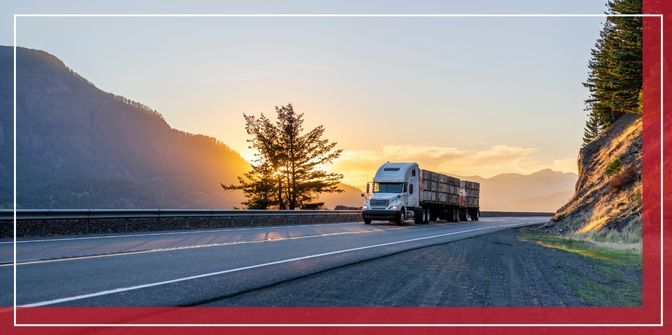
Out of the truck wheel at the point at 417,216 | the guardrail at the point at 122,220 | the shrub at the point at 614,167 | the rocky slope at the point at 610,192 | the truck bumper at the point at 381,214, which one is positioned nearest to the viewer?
the guardrail at the point at 122,220

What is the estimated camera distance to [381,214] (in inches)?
1334

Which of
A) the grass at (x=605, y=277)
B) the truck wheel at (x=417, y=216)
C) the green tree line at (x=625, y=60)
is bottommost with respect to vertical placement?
the truck wheel at (x=417, y=216)

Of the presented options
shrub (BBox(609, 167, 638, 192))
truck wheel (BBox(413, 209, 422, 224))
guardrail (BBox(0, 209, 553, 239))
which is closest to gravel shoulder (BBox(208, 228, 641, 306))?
guardrail (BBox(0, 209, 553, 239))

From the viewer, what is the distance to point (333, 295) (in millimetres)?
7711

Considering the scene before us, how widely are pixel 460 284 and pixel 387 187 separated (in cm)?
2599

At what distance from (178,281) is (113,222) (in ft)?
44.4

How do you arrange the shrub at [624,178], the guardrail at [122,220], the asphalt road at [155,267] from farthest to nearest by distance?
the shrub at [624,178]
the guardrail at [122,220]
the asphalt road at [155,267]

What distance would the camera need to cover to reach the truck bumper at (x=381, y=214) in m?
33.8

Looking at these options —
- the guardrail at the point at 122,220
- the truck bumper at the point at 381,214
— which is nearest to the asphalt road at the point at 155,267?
the guardrail at the point at 122,220

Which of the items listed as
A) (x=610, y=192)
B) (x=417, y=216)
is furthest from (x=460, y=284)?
(x=417, y=216)

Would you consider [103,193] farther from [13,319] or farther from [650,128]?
[13,319]

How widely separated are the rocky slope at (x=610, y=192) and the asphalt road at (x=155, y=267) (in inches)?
472

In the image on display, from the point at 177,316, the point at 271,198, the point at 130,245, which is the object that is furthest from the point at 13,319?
the point at 271,198

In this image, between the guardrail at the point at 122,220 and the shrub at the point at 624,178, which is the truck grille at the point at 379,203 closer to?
the guardrail at the point at 122,220
